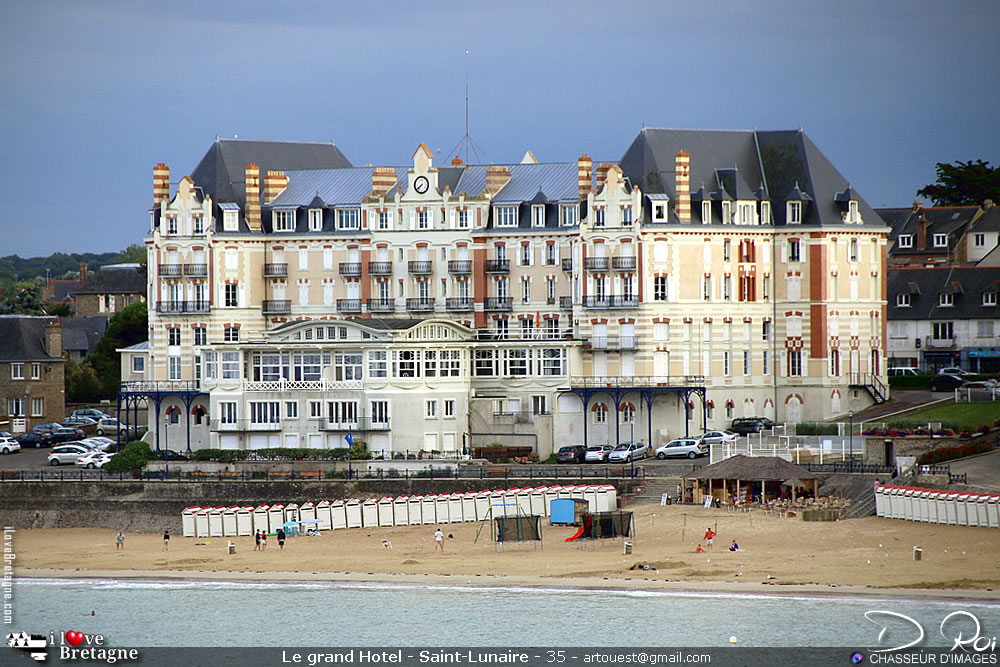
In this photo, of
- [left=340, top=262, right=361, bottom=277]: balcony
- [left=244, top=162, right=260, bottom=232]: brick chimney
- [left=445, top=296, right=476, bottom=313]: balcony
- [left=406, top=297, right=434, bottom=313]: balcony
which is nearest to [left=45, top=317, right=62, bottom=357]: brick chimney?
[left=244, top=162, right=260, bottom=232]: brick chimney

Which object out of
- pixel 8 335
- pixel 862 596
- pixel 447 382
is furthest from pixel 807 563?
pixel 8 335

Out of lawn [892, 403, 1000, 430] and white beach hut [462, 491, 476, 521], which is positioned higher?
lawn [892, 403, 1000, 430]

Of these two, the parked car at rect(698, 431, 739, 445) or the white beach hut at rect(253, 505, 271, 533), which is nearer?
the white beach hut at rect(253, 505, 271, 533)

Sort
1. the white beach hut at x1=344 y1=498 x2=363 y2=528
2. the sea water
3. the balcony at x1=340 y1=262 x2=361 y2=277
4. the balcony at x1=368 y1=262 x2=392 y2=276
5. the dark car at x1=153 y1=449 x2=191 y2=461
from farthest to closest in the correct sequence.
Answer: the balcony at x1=340 y1=262 x2=361 y2=277 < the balcony at x1=368 y1=262 x2=392 y2=276 < the dark car at x1=153 y1=449 x2=191 y2=461 < the white beach hut at x1=344 y1=498 x2=363 y2=528 < the sea water

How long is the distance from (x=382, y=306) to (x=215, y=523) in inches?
921

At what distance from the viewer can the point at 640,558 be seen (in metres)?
70.0

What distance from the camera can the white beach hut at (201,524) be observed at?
82125 mm

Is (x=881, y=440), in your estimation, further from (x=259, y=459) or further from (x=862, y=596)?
(x=259, y=459)

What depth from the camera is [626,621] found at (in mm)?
62500

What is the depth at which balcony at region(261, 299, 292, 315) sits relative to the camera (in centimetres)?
10356

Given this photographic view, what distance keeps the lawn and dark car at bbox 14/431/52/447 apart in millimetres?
47924

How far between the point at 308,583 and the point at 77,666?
34.1 ft

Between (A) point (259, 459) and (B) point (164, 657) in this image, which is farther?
(A) point (259, 459)

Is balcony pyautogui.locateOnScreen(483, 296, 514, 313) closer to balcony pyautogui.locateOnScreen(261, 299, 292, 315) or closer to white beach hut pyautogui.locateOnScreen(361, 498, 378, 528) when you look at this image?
balcony pyautogui.locateOnScreen(261, 299, 292, 315)
